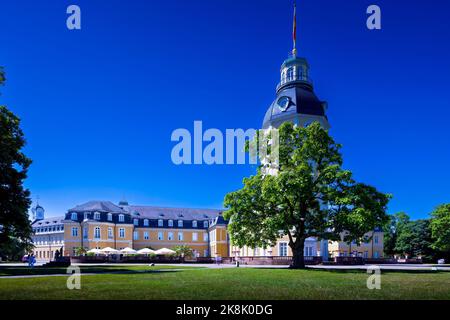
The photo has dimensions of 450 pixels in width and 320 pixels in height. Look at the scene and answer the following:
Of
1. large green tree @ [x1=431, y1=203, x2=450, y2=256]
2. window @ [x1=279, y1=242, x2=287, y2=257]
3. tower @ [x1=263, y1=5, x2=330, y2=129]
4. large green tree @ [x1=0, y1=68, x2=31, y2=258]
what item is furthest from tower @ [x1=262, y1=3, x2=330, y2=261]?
large green tree @ [x1=0, y1=68, x2=31, y2=258]

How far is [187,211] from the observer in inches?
3206

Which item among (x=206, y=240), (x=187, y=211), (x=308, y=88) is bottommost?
(x=206, y=240)

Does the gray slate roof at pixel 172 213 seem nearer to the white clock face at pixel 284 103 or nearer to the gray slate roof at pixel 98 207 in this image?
the gray slate roof at pixel 98 207

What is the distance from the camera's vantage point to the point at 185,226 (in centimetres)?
A: 7812

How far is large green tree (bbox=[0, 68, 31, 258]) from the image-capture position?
2677cm

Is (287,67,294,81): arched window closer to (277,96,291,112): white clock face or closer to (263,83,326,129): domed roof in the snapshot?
(263,83,326,129): domed roof

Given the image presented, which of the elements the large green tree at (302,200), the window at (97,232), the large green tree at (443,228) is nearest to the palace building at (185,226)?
the window at (97,232)

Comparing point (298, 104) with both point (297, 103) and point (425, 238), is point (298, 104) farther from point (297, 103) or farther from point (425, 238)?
point (425, 238)

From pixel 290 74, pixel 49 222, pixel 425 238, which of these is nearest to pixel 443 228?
pixel 425 238

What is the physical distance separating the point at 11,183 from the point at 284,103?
103ft

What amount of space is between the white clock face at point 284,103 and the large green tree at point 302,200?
52.2 feet
